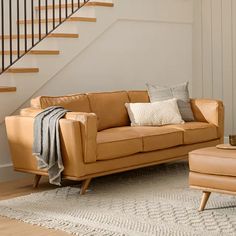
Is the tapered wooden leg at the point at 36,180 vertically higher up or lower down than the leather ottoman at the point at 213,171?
lower down

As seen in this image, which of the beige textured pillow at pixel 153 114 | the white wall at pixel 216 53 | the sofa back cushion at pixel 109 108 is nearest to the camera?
the sofa back cushion at pixel 109 108

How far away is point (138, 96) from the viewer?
638 centimetres

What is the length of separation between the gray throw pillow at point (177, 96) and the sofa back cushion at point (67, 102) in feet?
3.01

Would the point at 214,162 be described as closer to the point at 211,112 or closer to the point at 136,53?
the point at 211,112

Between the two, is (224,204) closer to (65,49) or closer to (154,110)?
(154,110)

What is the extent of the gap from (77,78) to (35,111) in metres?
1.26

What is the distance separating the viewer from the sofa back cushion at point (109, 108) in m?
5.85

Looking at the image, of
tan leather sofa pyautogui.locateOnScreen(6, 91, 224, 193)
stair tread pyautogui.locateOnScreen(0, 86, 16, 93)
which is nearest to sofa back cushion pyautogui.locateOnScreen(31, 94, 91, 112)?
tan leather sofa pyautogui.locateOnScreen(6, 91, 224, 193)

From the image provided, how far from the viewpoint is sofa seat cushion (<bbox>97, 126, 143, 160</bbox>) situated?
5.01m

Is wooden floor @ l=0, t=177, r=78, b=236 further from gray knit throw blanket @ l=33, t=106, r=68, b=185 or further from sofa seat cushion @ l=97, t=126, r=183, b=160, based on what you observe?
sofa seat cushion @ l=97, t=126, r=183, b=160

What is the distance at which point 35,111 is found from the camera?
5.27 m

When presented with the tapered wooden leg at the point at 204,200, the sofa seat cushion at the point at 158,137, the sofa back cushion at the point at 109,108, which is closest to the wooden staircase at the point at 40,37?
the sofa back cushion at the point at 109,108

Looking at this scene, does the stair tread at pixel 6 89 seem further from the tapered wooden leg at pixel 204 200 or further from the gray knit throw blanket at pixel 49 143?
the tapered wooden leg at pixel 204 200

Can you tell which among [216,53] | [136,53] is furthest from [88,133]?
[216,53]
